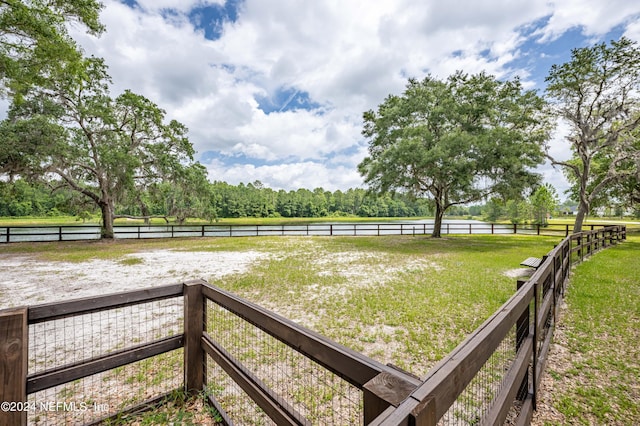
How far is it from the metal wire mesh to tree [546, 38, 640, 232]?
67.6 ft

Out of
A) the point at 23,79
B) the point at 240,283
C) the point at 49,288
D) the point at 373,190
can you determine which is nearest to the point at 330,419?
the point at 240,283

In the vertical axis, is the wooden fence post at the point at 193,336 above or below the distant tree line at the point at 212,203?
below

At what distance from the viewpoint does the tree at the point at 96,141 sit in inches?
469

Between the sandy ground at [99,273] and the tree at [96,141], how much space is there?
16.3 feet

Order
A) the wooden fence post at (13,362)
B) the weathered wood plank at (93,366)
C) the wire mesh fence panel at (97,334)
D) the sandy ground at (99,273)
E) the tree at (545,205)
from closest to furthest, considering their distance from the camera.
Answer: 1. the wooden fence post at (13,362)
2. the weathered wood plank at (93,366)
3. the wire mesh fence panel at (97,334)
4. the sandy ground at (99,273)
5. the tree at (545,205)

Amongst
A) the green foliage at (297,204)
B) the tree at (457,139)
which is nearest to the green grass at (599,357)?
the tree at (457,139)

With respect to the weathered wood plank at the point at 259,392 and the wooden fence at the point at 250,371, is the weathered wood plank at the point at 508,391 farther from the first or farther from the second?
the weathered wood plank at the point at 259,392

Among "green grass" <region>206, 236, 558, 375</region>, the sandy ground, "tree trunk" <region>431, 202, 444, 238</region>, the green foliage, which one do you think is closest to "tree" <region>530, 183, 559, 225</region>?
the green foliage

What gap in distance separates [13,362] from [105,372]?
1.58 meters

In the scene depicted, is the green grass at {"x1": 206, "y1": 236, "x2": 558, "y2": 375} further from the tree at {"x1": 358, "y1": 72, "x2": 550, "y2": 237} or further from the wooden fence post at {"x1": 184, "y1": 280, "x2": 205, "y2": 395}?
the tree at {"x1": 358, "y1": 72, "x2": 550, "y2": 237}

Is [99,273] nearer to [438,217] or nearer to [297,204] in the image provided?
[438,217]

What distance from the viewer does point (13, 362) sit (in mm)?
1710

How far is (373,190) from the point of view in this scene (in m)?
15.9

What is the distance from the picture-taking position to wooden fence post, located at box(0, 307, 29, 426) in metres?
1.67
